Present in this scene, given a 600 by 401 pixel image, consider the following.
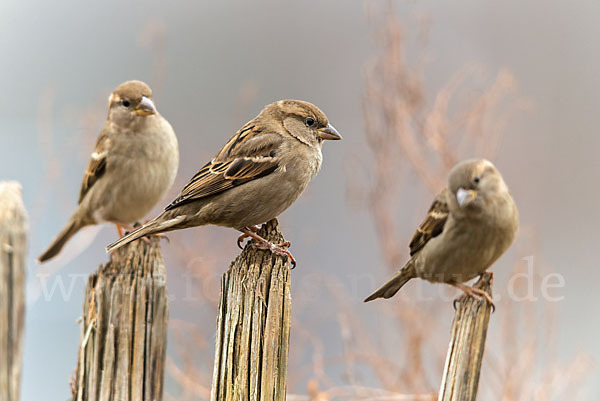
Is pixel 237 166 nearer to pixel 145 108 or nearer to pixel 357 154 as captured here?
pixel 145 108

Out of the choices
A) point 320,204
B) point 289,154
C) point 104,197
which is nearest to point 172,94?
point 320,204

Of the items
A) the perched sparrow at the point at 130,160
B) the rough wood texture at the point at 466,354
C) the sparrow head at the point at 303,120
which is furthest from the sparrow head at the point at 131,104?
the rough wood texture at the point at 466,354

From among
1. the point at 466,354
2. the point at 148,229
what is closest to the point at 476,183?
the point at 466,354

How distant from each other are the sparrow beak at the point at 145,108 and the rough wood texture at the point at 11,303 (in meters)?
1.95

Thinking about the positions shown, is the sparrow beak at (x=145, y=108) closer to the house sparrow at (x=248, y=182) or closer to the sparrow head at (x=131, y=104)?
the sparrow head at (x=131, y=104)

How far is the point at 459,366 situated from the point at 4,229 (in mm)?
1341

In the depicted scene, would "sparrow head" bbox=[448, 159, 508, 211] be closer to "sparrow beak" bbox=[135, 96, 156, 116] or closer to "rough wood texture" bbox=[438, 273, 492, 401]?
"rough wood texture" bbox=[438, 273, 492, 401]

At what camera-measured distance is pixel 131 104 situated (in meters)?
4.00

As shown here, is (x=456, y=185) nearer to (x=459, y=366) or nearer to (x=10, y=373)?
(x=459, y=366)

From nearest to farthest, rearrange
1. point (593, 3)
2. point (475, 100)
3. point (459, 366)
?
point (459, 366) < point (475, 100) < point (593, 3)

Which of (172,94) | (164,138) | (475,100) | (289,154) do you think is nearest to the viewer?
(289,154)

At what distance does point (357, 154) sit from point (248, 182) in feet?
5.72

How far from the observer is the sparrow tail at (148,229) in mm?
2610

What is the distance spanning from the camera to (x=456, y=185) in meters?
3.04
